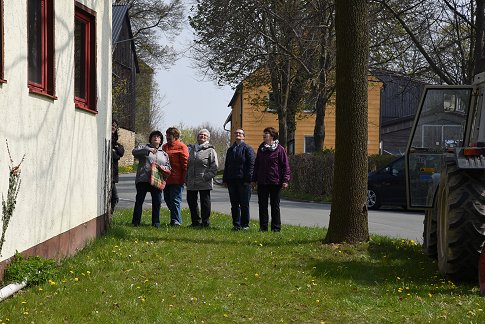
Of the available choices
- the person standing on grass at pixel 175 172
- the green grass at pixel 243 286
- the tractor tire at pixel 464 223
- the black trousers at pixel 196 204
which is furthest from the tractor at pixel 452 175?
the person standing on grass at pixel 175 172

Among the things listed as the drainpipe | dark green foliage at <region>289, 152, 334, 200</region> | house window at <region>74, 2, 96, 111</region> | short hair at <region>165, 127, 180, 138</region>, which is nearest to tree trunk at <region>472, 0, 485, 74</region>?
dark green foliage at <region>289, 152, 334, 200</region>

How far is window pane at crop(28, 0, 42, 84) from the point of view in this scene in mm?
8766

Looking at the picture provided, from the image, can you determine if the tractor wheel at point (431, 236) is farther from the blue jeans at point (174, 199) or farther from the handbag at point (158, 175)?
the blue jeans at point (174, 199)

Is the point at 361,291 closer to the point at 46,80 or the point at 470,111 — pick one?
the point at 470,111

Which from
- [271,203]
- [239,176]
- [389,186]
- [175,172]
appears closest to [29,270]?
[271,203]

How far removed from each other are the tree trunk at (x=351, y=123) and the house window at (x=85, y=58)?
3.44 m

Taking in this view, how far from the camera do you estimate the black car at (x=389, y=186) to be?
82.5ft

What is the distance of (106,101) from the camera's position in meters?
13.3

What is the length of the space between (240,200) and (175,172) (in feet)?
4.38

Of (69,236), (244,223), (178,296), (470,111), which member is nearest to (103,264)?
(69,236)

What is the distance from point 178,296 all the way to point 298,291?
1.23 metres

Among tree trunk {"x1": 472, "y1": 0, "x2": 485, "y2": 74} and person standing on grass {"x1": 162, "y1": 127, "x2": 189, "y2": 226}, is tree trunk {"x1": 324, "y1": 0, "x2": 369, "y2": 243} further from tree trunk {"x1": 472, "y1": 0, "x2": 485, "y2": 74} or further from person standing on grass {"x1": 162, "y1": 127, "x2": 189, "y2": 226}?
tree trunk {"x1": 472, "y1": 0, "x2": 485, "y2": 74}

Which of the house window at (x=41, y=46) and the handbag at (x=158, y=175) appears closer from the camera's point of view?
the house window at (x=41, y=46)

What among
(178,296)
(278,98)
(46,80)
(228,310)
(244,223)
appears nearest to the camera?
(228,310)
